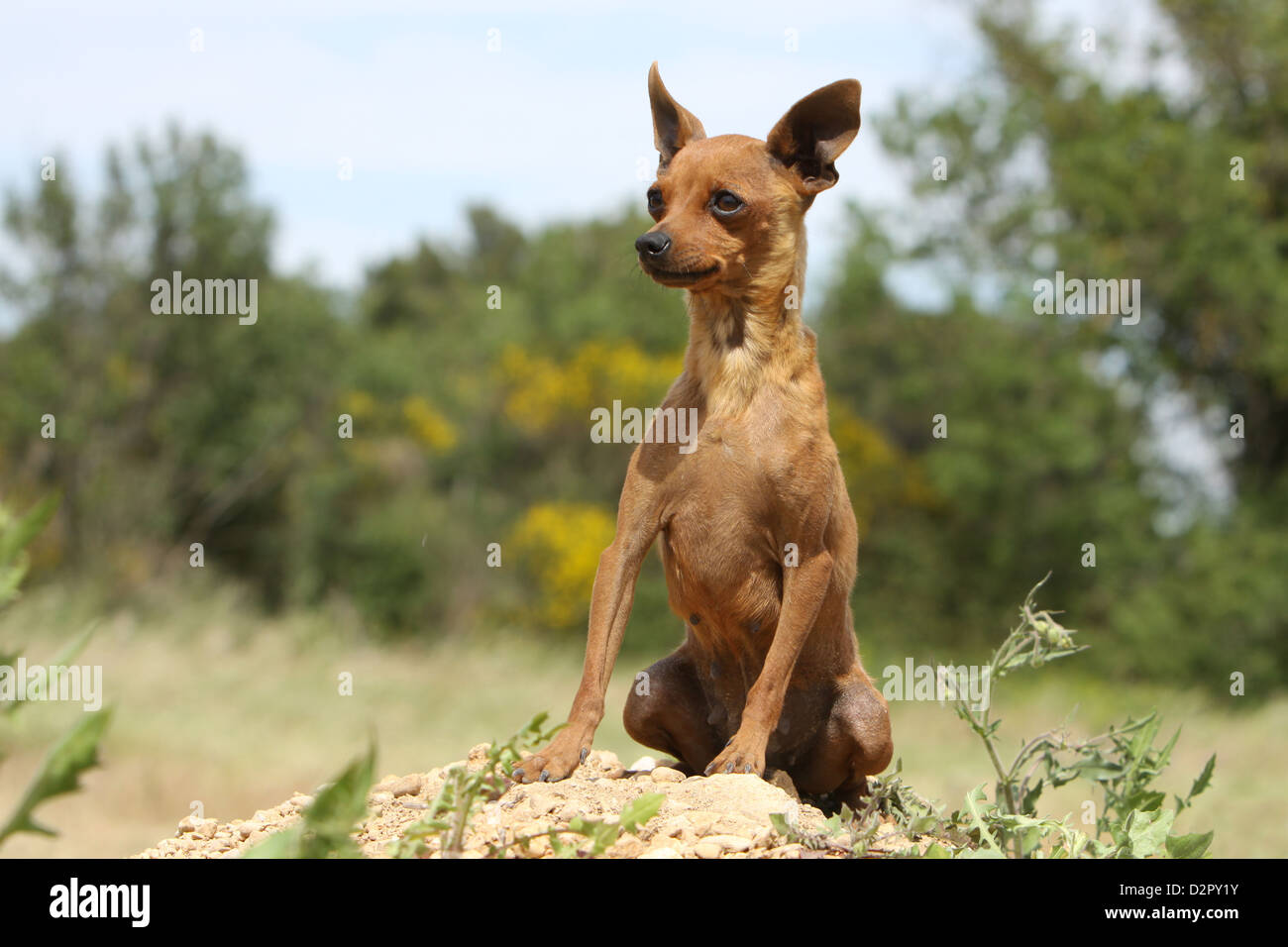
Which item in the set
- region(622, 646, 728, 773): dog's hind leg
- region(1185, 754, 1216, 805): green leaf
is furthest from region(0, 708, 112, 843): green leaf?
region(1185, 754, 1216, 805): green leaf

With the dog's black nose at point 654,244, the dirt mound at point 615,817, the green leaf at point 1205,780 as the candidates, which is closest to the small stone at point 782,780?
the dirt mound at point 615,817

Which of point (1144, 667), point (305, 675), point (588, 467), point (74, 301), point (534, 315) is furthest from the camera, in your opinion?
point (534, 315)

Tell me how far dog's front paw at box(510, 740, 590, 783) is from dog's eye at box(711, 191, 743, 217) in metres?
1.99

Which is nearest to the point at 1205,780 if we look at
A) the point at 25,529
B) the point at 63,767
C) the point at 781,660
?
the point at 781,660

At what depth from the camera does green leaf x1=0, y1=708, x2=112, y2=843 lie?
2.13 meters

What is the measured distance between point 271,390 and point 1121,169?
19.8 meters

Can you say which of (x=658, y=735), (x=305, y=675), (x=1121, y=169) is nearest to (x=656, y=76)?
(x=658, y=735)

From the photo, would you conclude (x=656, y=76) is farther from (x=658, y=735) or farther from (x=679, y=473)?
(x=658, y=735)

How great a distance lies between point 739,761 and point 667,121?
252 cm

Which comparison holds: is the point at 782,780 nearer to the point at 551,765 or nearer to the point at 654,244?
the point at 551,765

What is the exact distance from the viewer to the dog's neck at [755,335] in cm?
479

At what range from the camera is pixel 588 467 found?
106 ft

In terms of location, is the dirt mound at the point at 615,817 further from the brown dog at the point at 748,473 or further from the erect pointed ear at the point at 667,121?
the erect pointed ear at the point at 667,121

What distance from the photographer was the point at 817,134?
480 cm
